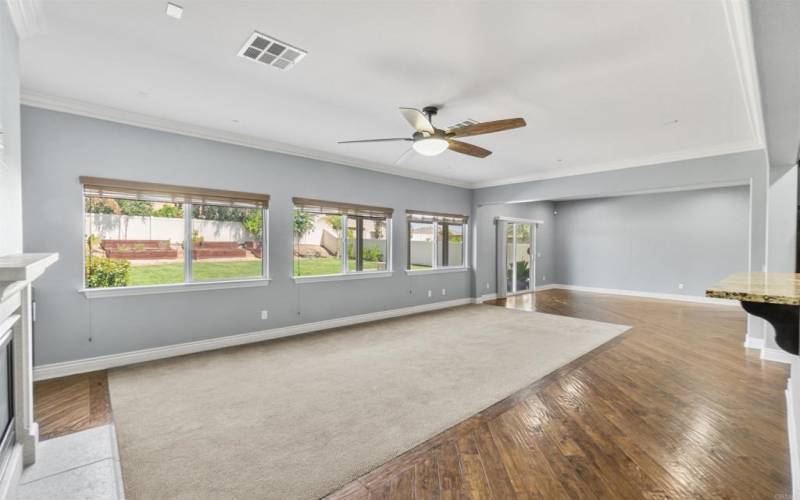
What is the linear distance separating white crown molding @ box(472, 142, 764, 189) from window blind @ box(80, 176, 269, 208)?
492 cm

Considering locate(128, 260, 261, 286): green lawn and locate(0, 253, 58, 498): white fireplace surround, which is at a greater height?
locate(128, 260, 261, 286): green lawn

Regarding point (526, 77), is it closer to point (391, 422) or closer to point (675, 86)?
point (675, 86)

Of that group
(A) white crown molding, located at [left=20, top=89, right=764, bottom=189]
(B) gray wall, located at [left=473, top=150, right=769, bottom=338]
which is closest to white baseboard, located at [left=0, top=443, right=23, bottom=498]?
(A) white crown molding, located at [left=20, top=89, right=764, bottom=189]

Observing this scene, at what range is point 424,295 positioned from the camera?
7.25 m

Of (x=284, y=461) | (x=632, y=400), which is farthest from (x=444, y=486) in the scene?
(x=632, y=400)

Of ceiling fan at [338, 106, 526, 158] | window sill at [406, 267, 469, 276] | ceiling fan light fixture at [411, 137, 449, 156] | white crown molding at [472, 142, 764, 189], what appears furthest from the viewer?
window sill at [406, 267, 469, 276]

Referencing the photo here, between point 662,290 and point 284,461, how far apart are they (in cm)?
986

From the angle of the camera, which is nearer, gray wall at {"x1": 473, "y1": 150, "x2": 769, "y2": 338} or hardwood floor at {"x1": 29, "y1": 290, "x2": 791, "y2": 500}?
hardwood floor at {"x1": 29, "y1": 290, "x2": 791, "y2": 500}

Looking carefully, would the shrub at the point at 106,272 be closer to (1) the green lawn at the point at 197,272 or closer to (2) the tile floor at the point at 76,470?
(1) the green lawn at the point at 197,272

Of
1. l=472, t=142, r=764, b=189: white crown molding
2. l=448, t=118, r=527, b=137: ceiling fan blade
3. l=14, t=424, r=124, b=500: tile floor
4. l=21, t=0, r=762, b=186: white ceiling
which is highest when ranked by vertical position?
l=21, t=0, r=762, b=186: white ceiling

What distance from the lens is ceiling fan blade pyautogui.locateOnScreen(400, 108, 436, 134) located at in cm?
291

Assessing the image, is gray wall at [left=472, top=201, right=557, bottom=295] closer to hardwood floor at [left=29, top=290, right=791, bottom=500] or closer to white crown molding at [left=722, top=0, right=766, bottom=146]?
hardwood floor at [left=29, top=290, right=791, bottom=500]

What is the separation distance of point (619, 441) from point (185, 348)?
4.58 metres

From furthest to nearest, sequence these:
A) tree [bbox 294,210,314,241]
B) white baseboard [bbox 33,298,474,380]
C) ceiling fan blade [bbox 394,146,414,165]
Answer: tree [bbox 294,210,314,241], ceiling fan blade [bbox 394,146,414,165], white baseboard [bbox 33,298,474,380]
